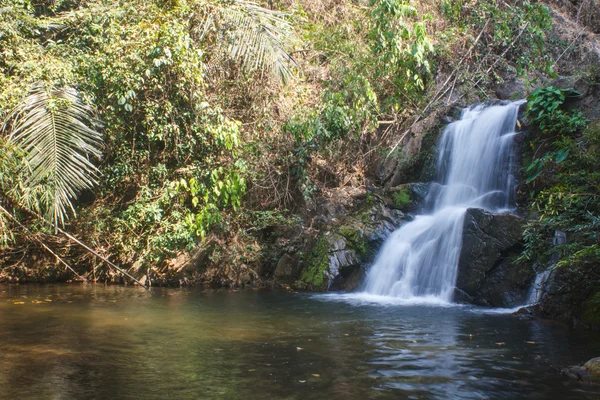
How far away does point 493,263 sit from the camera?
9.48m

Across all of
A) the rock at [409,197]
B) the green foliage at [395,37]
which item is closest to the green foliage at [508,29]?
the green foliage at [395,37]

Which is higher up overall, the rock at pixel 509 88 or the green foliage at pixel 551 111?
the rock at pixel 509 88

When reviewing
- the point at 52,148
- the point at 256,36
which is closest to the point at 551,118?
the point at 256,36

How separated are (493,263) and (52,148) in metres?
7.29

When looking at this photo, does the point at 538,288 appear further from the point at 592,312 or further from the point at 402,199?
the point at 402,199

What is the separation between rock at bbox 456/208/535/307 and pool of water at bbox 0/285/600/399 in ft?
2.34

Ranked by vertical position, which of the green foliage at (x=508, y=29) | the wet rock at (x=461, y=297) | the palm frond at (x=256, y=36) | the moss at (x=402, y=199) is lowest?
the wet rock at (x=461, y=297)

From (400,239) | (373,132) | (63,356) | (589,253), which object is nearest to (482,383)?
(589,253)

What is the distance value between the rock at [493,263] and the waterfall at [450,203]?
23cm

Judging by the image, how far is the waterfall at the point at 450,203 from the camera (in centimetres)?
1015

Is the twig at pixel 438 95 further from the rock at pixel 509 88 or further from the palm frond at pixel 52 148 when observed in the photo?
the palm frond at pixel 52 148

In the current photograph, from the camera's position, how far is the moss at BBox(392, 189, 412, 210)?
1261 centimetres

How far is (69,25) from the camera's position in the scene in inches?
492

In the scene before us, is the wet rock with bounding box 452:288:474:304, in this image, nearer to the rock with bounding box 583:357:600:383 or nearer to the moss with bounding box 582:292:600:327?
the moss with bounding box 582:292:600:327
